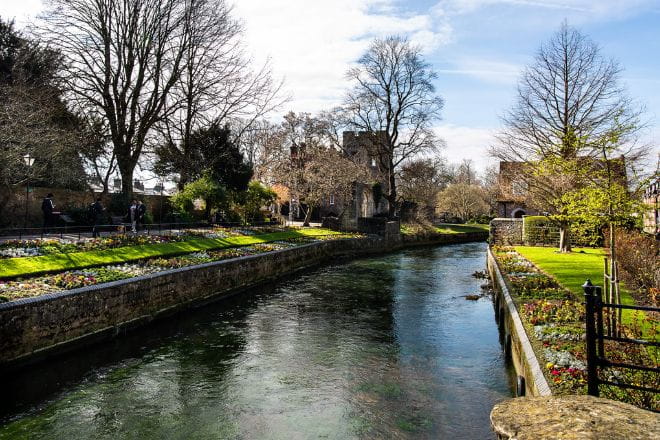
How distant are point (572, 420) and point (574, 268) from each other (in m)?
15.3

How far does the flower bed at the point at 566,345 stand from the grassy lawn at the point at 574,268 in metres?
0.56

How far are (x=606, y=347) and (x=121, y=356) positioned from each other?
9506 mm

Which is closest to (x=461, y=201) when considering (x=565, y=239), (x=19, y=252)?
(x=565, y=239)

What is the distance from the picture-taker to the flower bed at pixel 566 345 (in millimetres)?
6125

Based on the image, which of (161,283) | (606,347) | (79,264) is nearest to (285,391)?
(606,347)

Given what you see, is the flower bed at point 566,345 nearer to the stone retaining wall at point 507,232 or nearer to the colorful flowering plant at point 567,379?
the colorful flowering plant at point 567,379

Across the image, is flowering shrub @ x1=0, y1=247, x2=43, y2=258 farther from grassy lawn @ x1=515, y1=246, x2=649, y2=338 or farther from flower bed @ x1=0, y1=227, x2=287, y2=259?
grassy lawn @ x1=515, y1=246, x2=649, y2=338

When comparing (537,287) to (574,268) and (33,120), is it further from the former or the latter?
(33,120)

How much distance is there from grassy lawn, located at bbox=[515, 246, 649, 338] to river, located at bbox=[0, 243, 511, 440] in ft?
8.48

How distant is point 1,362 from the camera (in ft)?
30.6

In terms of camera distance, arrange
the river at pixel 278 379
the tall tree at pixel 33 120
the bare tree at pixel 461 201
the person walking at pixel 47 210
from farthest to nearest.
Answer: the bare tree at pixel 461 201 < the person walking at pixel 47 210 < the tall tree at pixel 33 120 < the river at pixel 278 379

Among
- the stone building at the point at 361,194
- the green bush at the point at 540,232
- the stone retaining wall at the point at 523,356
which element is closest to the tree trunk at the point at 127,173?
the stone building at the point at 361,194

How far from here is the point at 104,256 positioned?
16.0 m

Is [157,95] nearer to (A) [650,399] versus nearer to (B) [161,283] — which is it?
(B) [161,283]
